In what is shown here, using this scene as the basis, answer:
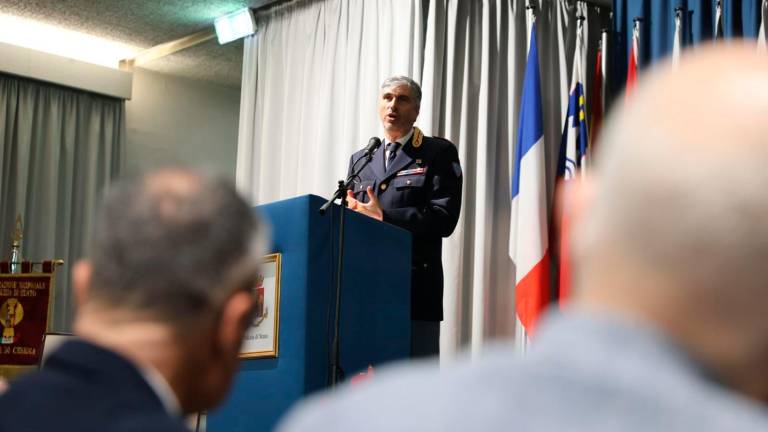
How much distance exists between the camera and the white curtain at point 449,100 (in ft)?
19.6

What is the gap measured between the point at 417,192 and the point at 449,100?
1.98 meters

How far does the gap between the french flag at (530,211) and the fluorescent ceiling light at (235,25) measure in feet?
7.59

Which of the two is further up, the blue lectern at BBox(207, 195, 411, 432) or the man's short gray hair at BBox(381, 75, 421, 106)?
the man's short gray hair at BBox(381, 75, 421, 106)

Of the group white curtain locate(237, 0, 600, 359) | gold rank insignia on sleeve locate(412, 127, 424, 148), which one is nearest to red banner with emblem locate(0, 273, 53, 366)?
white curtain locate(237, 0, 600, 359)

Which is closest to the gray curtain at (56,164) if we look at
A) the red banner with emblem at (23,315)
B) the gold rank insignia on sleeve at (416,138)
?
the red banner with emblem at (23,315)

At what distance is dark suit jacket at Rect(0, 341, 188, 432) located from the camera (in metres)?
0.81

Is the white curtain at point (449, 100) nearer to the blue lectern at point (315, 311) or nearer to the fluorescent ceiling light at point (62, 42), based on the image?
the fluorescent ceiling light at point (62, 42)

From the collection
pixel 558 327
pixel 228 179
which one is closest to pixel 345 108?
pixel 228 179

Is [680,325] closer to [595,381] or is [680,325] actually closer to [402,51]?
[595,381]

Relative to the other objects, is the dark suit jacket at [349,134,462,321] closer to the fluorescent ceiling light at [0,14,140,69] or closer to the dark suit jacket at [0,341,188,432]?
the dark suit jacket at [0,341,188,432]

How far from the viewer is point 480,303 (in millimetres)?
5871

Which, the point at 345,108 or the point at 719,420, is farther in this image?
the point at 345,108

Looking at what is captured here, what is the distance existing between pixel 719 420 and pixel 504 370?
11 centimetres

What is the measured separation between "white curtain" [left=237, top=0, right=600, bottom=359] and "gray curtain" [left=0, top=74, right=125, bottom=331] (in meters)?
1.97
